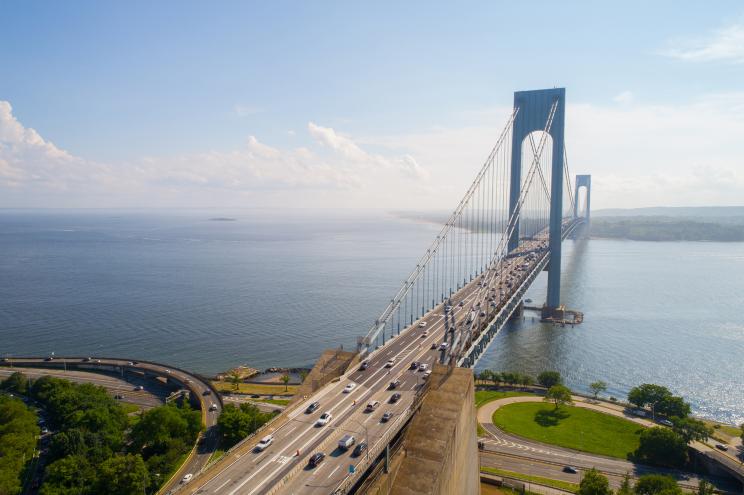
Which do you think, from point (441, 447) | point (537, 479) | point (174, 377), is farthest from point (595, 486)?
point (174, 377)

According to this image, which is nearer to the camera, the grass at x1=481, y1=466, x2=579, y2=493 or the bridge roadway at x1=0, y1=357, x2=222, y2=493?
the grass at x1=481, y1=466, x2=579, y2=493

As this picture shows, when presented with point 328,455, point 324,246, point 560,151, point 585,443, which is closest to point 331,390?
point 328,455

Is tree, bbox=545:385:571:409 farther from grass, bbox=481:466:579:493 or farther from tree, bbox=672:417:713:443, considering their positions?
grass, bbox=481:466:579:493

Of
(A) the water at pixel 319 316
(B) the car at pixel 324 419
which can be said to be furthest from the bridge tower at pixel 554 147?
(B) the car at pixel 324 419

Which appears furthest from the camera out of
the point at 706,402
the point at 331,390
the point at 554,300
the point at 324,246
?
the point at 324,246

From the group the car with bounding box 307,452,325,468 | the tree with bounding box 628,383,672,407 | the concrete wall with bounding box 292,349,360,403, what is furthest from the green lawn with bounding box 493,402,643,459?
the car with bounding box 307,452,325,468

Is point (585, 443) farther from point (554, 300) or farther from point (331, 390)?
point (554, 300)

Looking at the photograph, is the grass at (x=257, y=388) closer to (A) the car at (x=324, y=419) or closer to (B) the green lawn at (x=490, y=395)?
(B) the green lawn at (x=490, y=395)
